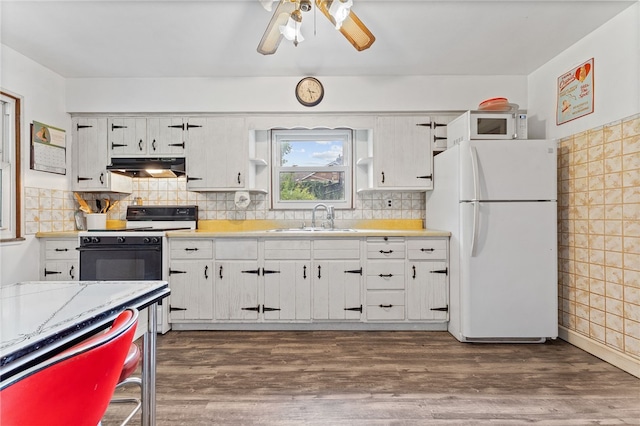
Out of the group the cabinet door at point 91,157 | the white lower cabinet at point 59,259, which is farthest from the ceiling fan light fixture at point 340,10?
the white lower cabinet at point 59,259

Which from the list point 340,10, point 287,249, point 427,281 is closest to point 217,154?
point 287,249

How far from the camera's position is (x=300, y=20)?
6.29 ft

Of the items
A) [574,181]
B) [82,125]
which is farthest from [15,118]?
[574,181]

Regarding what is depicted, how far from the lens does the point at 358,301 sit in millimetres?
3061

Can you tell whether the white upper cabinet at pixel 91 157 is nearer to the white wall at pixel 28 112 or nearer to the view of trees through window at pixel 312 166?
the white wall at pixel 28 112

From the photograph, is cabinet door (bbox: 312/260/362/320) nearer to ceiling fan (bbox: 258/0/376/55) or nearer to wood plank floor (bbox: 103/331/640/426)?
wood plank floor (bbox: 103/331/640/426)

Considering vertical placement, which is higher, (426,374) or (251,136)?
(251,136)

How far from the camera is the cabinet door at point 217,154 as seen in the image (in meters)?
3.37

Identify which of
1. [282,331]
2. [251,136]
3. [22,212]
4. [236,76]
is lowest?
[282,331]

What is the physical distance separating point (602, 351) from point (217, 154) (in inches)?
139

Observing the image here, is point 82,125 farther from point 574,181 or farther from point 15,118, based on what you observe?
point 574,181

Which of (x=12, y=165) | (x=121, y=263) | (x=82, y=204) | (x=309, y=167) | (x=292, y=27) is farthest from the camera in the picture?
(x=309, y=167)

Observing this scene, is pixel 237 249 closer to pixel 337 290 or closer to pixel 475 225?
pixel 337 290

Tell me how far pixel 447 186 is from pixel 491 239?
598 mm
